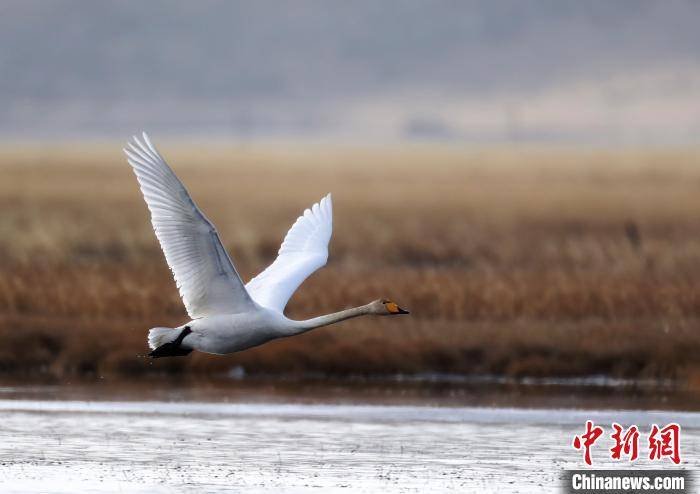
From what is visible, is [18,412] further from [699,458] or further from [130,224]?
[130,224]

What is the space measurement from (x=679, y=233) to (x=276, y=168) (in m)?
36.7

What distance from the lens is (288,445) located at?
18.8m

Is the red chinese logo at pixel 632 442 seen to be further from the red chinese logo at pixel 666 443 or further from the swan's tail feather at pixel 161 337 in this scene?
the swan's tail feather at pixel 161 337

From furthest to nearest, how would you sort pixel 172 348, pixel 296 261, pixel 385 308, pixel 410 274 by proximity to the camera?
pixel 410 274 < pixel 296 261 < pixel 385 308 < pixel 172 348

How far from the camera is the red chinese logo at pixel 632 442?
59.4 ft

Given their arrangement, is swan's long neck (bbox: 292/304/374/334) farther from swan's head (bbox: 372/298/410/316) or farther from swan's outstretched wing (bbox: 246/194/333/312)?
swan's outstretched wing (bbox: 246/194/333/312)

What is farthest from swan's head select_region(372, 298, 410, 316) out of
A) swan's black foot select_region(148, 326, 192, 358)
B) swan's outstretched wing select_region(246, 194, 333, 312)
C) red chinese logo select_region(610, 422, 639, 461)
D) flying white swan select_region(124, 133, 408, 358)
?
red chinese logo select_region(610, 422, 639, 461)

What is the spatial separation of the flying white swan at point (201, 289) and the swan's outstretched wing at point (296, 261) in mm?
41

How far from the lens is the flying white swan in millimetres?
15844

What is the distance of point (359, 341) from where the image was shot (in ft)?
80.7

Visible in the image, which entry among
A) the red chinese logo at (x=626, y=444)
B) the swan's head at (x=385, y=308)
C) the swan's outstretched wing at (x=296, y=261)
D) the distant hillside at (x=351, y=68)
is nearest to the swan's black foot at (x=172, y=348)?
the swan's outstretched wing at (x=296, y=261)

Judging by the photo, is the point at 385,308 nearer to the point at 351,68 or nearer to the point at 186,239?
the point at 186,239

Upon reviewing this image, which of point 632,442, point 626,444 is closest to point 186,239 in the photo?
point 626,444

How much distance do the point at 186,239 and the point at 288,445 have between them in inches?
137
